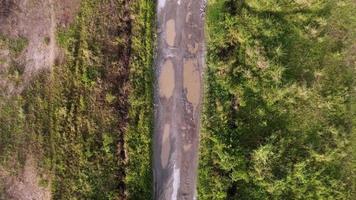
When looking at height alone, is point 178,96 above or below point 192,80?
below

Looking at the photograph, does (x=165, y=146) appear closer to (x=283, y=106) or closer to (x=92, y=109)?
(x=92, y=109)

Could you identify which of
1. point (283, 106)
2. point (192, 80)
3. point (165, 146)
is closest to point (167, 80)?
point (192, 80)

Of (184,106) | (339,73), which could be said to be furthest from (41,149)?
(339,73)

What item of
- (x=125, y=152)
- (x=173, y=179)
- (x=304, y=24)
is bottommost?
(x=173, y=179)

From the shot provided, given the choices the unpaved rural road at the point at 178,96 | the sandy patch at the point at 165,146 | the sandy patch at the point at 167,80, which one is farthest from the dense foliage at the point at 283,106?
the sandy patch at the point at 167,80

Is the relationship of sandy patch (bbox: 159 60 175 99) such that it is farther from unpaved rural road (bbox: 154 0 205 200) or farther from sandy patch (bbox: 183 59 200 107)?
sandy patch (bbox: 183 59 200 107)

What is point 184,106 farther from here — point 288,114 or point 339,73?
point 339,73
